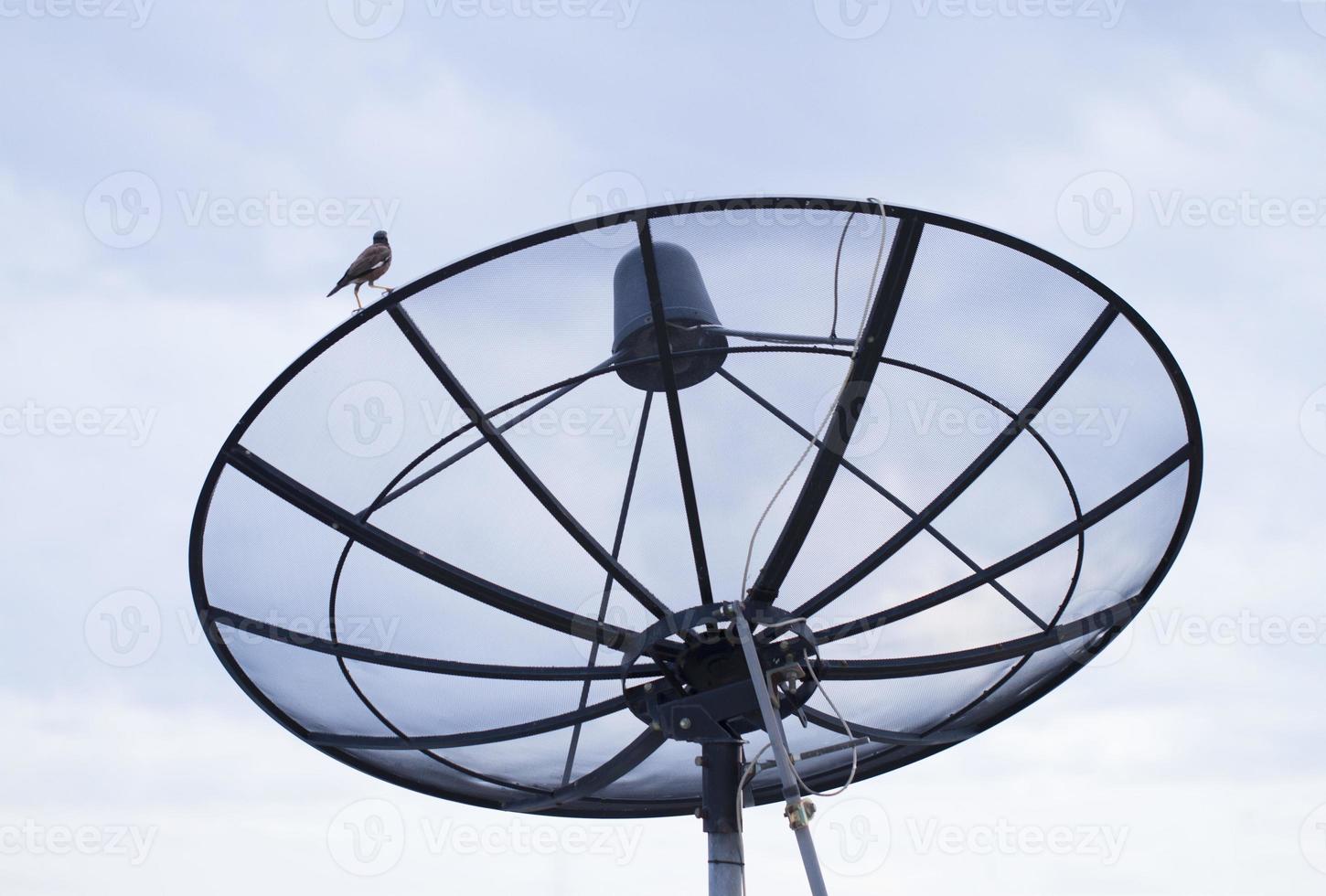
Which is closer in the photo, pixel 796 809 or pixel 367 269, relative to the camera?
pixel 796 809

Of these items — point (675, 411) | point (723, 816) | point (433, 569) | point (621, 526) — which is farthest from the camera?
point (621, 526)

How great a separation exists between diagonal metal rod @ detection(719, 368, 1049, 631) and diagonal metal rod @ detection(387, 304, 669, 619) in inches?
45.7

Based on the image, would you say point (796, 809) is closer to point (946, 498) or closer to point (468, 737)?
point (946, 498)

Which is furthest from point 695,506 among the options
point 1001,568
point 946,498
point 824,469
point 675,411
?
point 1001,568

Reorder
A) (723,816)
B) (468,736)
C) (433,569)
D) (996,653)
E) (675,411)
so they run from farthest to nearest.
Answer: (468,736) → (996,653) → (433,569) → (723,816) → (675,411)

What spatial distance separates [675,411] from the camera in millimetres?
5656

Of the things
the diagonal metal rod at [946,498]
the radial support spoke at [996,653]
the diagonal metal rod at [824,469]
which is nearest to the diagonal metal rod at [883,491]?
the diagonal metal rod at [946,498]

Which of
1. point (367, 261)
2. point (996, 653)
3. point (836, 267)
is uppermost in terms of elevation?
point (367, 261)

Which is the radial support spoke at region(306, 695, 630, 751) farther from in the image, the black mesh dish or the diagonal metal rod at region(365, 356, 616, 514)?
the diagonal metal rod at region(365, 356, 616, 514)

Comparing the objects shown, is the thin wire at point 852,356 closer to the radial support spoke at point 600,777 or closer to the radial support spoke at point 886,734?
the radial support spoke at point 600,777

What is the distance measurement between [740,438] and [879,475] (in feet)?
2.60

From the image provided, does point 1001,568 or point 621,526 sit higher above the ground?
point 621,526

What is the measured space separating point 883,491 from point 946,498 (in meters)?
0.34

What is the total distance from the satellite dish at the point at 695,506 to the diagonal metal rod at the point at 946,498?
Result: 0.02 m
